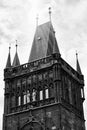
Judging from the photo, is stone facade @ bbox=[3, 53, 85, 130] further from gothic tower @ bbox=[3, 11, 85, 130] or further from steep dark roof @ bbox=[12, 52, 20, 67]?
steep dark roof @ bbox=[12, 52, 20, 67]

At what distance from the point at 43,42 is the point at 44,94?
8.32m

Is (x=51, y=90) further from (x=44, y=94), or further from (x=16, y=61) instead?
(x=16, y=61)

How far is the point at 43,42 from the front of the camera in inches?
2122

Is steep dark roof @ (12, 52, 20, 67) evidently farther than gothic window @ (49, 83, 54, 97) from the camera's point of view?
Yes

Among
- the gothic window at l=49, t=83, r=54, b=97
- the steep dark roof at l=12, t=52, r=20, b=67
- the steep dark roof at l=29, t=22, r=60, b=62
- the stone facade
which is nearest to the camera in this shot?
the stone facade

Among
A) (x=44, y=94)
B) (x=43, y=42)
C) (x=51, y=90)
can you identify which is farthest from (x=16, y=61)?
(x=51, y=90)

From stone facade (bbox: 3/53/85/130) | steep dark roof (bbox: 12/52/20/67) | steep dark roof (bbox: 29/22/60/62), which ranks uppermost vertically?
steep dark roof (bbox: 29/22/60/62)

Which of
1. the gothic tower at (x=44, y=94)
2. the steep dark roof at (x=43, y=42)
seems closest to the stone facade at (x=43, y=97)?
the gothic tower at (x=44, y=94)

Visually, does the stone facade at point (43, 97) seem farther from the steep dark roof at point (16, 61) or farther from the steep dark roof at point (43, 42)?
the steep dark roof at point (43, 42)

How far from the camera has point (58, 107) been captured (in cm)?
4588

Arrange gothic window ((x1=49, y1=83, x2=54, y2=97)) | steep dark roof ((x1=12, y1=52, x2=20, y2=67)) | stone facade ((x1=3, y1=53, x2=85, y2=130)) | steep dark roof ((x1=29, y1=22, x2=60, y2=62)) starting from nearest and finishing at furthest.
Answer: stone facade ((x1=3, y1=53, x2=85, y2=130)) → gothic window ((x1=49, y1=83, x2=54, y2=97)) → steep dark roof ((x1=29, y1=22, x2=60, y2=62)) → steep dark roof ((x1=12, y1=52, x2=20, y2=67))

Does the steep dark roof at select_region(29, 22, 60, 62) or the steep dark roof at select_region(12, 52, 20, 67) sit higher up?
the steep dark roof at select_region(29, 22, 60, 62)

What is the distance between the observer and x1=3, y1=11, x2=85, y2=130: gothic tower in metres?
46.3

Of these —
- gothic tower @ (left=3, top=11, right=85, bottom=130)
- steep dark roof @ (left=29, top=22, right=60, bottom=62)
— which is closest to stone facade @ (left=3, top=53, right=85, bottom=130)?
gothic tower @ (left=3, top=11, right=85, bottom=130)
